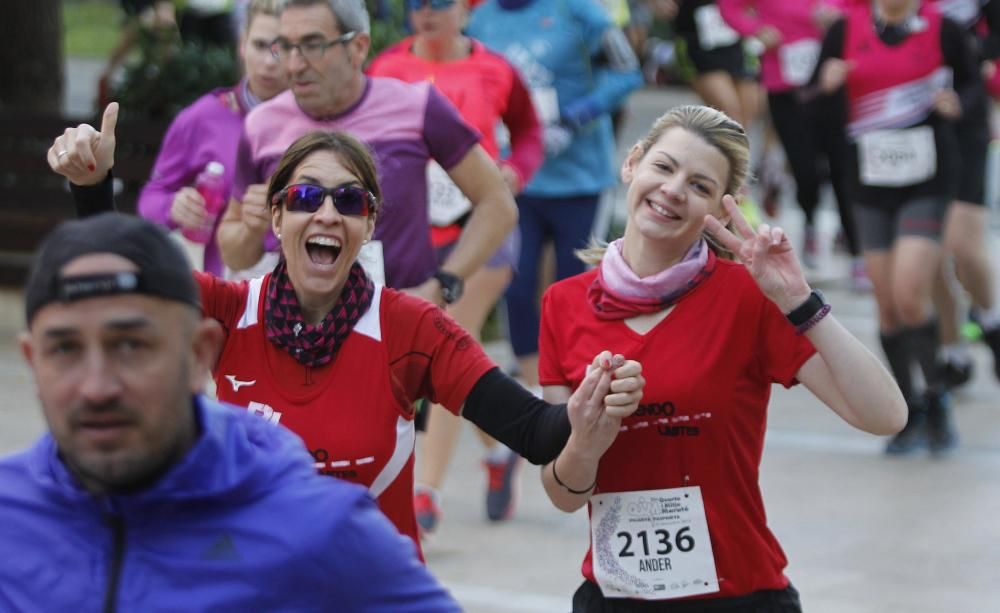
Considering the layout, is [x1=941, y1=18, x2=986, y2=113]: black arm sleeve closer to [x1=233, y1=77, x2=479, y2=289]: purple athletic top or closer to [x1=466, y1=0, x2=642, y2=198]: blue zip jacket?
[x1=466, y1=0, x2=642, y2=198]: blue zip jacket

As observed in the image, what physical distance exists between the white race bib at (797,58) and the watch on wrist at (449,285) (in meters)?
7.22

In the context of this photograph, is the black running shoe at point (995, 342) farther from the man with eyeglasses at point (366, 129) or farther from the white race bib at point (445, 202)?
the man with eyeglasses at point (366, 129)

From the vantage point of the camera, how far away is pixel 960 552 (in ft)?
21.2

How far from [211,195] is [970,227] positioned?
4237 mm

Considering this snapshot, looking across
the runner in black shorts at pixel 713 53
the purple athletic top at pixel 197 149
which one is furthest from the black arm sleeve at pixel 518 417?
the runner in black shorts at pixel 713 53

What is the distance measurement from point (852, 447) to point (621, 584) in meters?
4.60

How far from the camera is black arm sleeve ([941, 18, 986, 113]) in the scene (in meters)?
7.70

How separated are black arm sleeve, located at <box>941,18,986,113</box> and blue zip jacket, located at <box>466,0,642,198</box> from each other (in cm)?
133

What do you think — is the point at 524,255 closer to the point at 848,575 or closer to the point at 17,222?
the point at 848,575

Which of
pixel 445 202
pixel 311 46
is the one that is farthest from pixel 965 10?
pixel 311 46

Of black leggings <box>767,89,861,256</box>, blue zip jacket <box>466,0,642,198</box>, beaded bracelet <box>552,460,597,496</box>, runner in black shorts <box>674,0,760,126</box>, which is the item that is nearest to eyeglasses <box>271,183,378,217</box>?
beaded bracelet <box>552,460,597,496</box>

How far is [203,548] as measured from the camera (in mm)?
2244

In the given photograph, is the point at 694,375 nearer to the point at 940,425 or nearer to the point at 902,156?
the point at 902,156

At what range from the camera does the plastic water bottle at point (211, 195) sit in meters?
5.35
